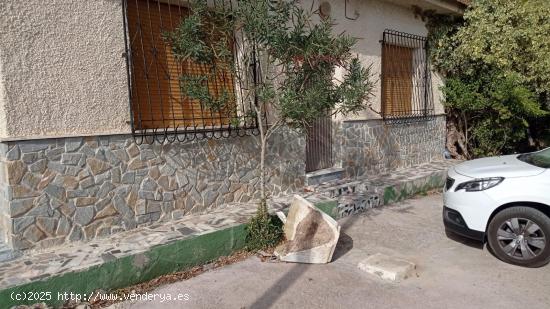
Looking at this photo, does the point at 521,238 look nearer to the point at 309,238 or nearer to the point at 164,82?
the point at 309,238

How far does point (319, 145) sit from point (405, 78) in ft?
10.1

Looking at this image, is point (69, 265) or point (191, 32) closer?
point (69, 265)

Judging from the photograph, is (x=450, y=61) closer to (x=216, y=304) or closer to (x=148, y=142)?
(x=148, y=142)

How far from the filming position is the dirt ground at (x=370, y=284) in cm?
348

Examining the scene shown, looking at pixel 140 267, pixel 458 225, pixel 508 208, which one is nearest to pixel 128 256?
pixel 140 267

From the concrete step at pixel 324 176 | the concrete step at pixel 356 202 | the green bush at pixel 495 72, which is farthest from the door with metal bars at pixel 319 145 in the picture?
the green bush at pixel 495 72

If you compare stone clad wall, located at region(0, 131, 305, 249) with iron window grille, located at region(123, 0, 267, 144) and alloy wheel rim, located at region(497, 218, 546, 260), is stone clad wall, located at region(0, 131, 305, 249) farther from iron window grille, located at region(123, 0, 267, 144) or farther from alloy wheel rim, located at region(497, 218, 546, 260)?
alloy wheel rim, located at region(497, 218, 546, 260)

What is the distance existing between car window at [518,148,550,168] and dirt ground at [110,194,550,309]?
3.58 feet

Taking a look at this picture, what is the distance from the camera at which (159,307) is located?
3.42 meters

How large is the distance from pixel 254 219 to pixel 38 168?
7.51 feet

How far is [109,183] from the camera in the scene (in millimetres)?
4340

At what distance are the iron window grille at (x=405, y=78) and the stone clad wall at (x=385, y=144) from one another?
11.0 inches

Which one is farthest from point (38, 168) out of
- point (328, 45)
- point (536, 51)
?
point (536, 51)

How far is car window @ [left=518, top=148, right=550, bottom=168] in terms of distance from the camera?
4.27m
